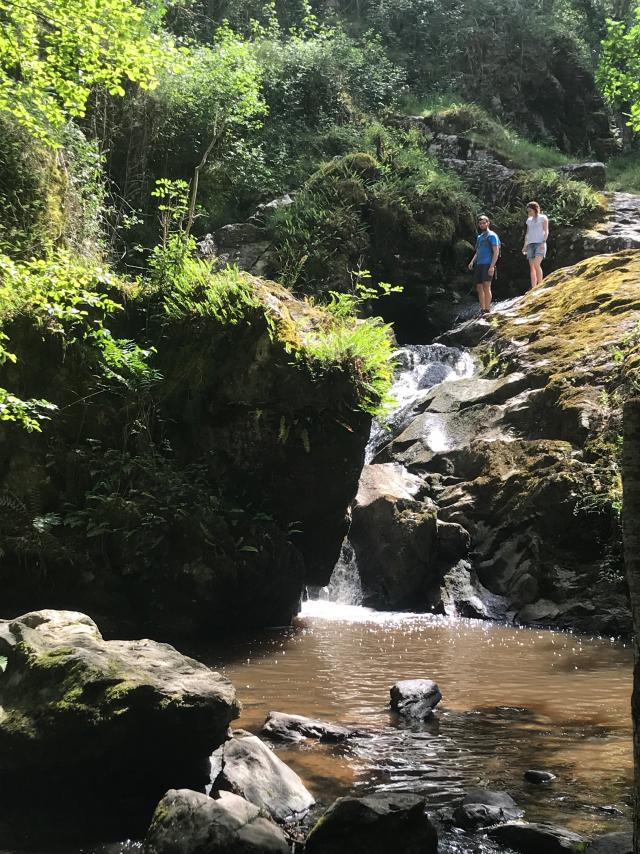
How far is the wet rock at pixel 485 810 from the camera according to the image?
13.0 ft

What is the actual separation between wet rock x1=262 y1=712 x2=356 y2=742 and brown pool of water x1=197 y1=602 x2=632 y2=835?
118mm

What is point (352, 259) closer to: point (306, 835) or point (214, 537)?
point (214, 537)

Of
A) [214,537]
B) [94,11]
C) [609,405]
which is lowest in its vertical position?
[214,537]

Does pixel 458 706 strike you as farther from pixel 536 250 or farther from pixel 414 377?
pixel 536 250

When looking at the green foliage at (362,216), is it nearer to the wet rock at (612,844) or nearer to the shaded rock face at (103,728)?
the shaded rock face at (103,728)

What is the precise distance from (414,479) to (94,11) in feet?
25.8

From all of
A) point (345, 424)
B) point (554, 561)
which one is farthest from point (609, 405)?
point (345, 424)

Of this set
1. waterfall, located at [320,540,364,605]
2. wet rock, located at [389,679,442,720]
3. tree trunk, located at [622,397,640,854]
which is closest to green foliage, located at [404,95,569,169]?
waterfall, located at [320,540,364,605]

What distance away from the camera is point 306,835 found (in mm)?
3879

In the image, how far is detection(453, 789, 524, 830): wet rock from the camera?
3.97 m

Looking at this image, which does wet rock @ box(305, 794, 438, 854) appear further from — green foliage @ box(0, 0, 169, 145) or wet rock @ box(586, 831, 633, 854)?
green foliage @ box(0, 0, 169, 145)

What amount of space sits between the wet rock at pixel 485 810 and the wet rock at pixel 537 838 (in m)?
0.12

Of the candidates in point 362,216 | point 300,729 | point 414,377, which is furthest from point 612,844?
Answer: point 362,216

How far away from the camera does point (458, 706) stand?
621 centimetres
